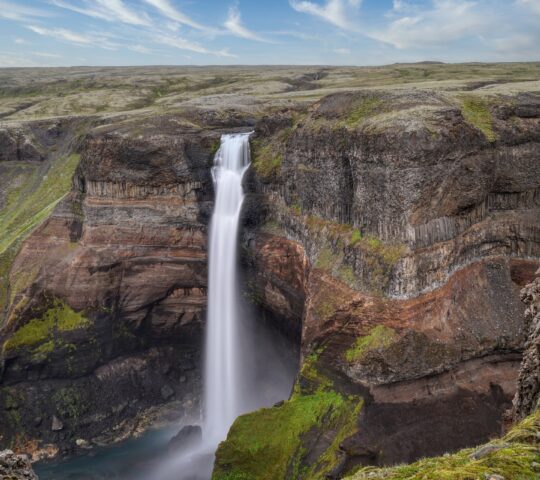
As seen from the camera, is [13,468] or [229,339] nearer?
[13,468]

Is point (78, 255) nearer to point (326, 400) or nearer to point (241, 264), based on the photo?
point (241, 264)

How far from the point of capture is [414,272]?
27.8m

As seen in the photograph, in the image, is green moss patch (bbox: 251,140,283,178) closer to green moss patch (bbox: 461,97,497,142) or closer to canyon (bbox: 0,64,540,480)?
canyon (bbox: 0,64,540,480)

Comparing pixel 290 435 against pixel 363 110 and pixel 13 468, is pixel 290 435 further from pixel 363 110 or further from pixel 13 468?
pixel 363 110

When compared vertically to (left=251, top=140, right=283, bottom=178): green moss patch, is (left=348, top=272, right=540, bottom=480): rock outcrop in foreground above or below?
below

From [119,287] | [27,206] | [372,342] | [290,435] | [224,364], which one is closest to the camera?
[290,435]

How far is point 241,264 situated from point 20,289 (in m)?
18.4

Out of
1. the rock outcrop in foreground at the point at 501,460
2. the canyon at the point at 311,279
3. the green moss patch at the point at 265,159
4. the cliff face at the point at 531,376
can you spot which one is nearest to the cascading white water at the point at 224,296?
the green moss patch at the point at 265,159

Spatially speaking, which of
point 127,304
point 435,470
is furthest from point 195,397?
point 435,470

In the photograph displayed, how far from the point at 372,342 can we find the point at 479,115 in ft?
58.6

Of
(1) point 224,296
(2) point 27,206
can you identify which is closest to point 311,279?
(1) point 224,296

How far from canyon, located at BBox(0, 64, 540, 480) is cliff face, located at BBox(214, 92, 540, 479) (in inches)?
4.7

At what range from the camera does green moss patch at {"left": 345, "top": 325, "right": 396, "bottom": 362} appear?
1069 inches

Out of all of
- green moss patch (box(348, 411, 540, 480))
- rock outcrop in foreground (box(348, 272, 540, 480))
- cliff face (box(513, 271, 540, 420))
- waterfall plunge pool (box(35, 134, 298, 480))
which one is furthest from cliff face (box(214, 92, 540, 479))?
green moss patch (box(348, 411, 540, 480))
